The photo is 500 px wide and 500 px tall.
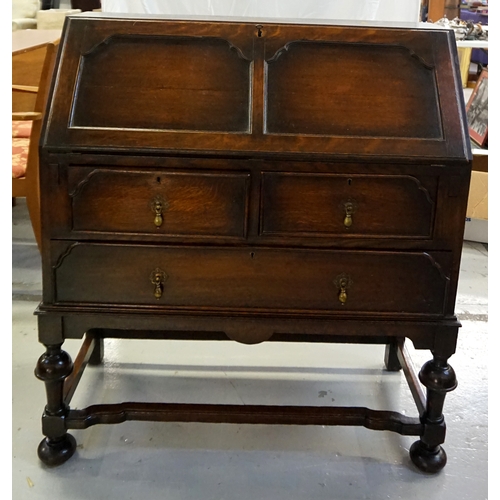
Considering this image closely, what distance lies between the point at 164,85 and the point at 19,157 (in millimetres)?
1511

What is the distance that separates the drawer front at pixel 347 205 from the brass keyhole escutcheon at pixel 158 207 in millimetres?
274

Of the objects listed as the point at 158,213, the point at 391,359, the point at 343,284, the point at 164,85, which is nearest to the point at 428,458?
the point at 391,359

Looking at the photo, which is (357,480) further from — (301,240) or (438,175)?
(438,175)

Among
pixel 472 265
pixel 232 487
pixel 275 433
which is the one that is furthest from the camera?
pixel 472 265

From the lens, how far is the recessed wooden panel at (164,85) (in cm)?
165

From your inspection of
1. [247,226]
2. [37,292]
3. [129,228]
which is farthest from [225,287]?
[37,292]

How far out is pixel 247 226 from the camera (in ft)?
5.46

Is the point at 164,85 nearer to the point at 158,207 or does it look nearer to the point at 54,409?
the point at 158,207

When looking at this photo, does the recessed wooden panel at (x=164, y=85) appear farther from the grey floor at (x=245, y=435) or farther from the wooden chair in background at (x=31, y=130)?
the grey floor at (x=245, y=435)

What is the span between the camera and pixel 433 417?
1.86 meters

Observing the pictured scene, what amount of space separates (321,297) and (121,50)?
902 millimetres

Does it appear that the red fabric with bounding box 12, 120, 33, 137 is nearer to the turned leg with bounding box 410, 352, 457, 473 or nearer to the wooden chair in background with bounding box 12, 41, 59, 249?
the wooden chair in background with bounding box 12, 41, 59, 249

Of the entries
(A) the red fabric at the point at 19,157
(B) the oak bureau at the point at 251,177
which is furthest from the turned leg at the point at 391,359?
(A) the red fabric at the point at 19,157

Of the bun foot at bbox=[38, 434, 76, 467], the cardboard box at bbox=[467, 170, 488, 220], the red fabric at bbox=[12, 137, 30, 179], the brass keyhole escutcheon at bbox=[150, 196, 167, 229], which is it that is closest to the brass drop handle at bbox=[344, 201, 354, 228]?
the brass keyhole escutcheon at bbox=[150, 196, 167, 229]
